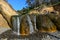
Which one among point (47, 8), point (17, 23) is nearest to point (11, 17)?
point (17, 23)

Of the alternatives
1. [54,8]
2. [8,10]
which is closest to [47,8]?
Answer: [54,8]

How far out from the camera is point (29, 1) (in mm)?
39500

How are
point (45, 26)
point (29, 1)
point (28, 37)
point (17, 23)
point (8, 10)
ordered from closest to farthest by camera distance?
point (28, 37), point (45, 26), point (17, 23), point (8, 10), point (29, 1)

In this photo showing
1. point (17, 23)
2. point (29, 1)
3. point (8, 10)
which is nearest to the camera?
point (17, 23)

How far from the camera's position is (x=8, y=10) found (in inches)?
851

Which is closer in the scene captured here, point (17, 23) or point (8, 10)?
point (17, 23)

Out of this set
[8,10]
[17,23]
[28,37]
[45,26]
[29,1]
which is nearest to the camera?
[28,37]

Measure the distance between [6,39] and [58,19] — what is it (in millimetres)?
4512

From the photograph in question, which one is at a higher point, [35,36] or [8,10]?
[8,10]

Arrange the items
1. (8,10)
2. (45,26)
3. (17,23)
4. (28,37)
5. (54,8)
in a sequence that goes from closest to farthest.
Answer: (28,37), (45,26), (17,23), (8,10), (54,8)

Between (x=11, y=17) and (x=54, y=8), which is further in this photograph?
(x=54, y=8)

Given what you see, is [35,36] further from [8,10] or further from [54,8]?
[54,8]

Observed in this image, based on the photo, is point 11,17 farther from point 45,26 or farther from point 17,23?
point 45,26

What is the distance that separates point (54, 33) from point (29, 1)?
23206mm
